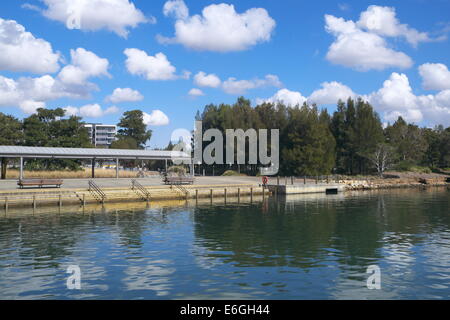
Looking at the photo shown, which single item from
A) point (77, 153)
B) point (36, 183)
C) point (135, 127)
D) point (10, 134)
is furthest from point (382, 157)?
point (135, 127)

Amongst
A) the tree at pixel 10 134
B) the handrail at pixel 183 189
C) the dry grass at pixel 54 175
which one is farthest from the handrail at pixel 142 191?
the tree at pixel 10 134

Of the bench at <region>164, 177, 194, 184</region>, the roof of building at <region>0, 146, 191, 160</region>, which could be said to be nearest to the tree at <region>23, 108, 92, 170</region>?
the roof of building at <region>0, 146, 191, 160</region>

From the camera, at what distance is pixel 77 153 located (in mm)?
56219

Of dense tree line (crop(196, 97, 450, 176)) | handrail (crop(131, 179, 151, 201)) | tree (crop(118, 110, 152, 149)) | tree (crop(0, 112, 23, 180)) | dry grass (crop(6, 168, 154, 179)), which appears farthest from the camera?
tree (crop(118, 110, 152, 149))

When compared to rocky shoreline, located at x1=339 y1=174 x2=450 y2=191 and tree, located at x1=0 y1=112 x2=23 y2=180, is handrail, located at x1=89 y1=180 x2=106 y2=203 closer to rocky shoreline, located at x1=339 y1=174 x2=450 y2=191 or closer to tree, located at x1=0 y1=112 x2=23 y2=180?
tree, located at x1=0 y1=112 x2=23 y2=180

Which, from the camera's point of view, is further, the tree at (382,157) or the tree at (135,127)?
the tree at (135,127)

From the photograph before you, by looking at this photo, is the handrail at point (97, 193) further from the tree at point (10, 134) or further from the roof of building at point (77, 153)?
the tree at point (10, 134)

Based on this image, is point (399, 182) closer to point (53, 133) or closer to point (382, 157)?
point (382, 157)

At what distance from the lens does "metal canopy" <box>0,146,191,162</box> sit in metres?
50.8

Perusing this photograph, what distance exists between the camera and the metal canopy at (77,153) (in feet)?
167

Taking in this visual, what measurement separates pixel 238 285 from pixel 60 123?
2615 inches

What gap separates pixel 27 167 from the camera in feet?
216

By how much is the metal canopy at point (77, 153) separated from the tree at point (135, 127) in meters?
94.5
